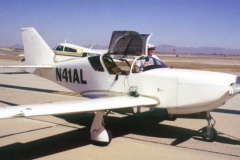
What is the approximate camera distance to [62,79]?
9047mm

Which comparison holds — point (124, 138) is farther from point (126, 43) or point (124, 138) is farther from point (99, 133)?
point (126, 43)

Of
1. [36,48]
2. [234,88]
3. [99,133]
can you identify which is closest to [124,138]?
[99,133]

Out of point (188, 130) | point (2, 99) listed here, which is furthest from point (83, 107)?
point (2, 99)

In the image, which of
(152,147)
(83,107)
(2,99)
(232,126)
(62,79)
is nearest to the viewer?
(83,107)

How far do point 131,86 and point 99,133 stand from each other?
4.76ft

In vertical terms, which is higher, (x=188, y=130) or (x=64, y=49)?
(x=64, y=49)

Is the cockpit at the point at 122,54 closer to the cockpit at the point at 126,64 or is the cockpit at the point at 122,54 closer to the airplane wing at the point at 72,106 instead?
the cockpit at the point at 126,64

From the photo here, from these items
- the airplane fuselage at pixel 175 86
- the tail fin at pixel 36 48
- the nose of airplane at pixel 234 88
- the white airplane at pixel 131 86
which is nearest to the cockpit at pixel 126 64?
the white airplane at pixel 131 86

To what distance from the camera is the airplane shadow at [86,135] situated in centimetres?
571

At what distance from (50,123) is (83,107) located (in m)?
2.74

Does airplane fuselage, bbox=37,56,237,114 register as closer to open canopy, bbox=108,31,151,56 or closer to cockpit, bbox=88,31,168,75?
cockpit, bbox=88,31,168,75

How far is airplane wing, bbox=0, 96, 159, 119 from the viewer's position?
4.73 m

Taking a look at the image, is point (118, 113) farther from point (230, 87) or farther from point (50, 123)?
point (230, 87)

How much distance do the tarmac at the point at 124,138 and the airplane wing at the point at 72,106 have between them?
892 millimetres
